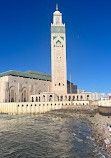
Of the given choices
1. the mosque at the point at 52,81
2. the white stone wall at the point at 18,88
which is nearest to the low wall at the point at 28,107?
the white stone wall at the point at 18,88

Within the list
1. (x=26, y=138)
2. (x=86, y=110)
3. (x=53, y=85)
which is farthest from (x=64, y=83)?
(x=26, y=138)

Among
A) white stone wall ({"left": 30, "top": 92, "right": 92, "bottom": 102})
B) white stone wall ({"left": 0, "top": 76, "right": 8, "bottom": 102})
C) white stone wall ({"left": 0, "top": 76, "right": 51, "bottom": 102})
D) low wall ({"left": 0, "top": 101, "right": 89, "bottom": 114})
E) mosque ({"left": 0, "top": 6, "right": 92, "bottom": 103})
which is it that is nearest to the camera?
low wall ({"left": 0, "top": 101, "right": 89, "bottom": 114})

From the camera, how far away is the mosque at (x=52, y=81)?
6059cm

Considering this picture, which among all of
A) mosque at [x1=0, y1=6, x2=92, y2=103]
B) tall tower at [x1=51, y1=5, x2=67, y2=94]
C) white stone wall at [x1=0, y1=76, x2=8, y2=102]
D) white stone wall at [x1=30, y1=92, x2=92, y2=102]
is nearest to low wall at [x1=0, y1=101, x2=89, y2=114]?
white stone wall at [x1=0, y1=76, x2=8, y2=102]

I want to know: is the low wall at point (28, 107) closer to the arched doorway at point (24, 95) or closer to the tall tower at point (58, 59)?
the arched doorway at point (24, 95)

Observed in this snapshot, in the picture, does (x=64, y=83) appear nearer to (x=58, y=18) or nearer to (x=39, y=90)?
(x=39, y=90)

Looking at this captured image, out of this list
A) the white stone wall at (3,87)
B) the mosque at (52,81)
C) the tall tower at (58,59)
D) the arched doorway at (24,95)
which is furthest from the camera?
the tall tower at (58,59)

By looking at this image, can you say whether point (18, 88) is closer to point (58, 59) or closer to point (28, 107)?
point (28, 107)

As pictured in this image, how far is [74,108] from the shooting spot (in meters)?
43.4

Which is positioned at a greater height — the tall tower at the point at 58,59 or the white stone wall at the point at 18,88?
the tall tower at the point at 58,59

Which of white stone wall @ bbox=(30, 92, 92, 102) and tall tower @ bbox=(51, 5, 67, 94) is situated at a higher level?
tall tower @ bbox=(51, 5, 67, 94)

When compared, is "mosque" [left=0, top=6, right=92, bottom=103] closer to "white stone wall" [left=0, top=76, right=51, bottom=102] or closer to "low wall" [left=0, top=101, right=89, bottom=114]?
"white stone wall" [left=0, top=76, right=51, bottom=102]

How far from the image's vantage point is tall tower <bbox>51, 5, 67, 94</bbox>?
67500 millimetres

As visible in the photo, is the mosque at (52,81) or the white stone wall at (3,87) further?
the mosque at (52,81)
